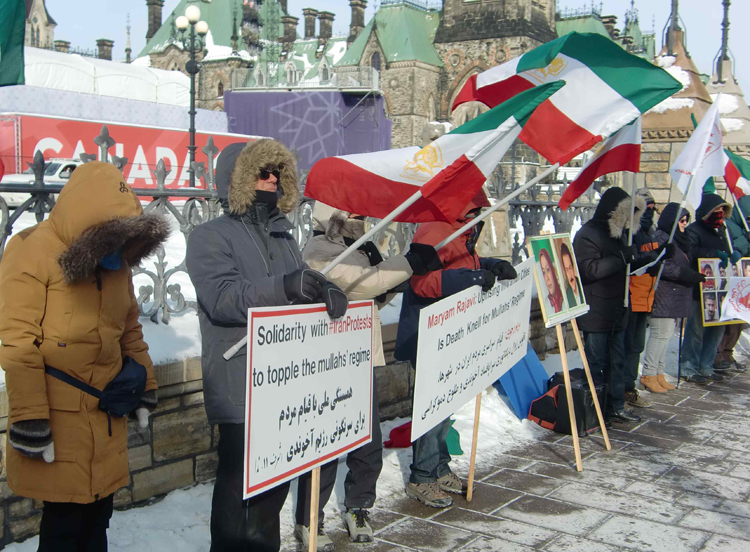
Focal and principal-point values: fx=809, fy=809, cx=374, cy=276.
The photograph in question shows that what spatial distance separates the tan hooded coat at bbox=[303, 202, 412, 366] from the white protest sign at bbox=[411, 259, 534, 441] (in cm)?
26

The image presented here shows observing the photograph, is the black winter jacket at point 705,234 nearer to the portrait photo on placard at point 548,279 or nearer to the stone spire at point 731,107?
the portrait photo on placard at point 548,279

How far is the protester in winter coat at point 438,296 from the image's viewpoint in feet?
15.0

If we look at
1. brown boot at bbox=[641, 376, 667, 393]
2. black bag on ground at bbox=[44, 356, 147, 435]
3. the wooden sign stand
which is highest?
black bag on ground at bbox=[44, 356, 147, 435]


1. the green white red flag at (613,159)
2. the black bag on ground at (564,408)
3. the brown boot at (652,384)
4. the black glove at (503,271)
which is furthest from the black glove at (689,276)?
the black glove at (503,271)

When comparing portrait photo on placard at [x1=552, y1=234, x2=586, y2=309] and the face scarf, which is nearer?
portrait photo on placard at [x1=552, y1=234, x2=586, y2=309]

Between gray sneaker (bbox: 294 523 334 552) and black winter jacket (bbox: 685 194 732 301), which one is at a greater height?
black winter jacket (bbox: 685 194 732 301)

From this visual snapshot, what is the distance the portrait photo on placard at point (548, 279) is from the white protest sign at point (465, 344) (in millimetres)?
144

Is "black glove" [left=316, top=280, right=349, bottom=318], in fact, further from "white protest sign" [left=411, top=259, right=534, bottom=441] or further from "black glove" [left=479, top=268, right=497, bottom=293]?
"black glove" [left=479, top=268, right=497, bottom=293]

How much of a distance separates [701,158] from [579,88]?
9.62 ft

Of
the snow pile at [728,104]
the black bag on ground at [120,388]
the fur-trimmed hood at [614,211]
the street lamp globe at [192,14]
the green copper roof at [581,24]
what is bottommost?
the black bag on ground at [120,388]

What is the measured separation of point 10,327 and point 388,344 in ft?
12.5

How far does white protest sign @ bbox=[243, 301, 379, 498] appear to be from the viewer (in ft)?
9.66

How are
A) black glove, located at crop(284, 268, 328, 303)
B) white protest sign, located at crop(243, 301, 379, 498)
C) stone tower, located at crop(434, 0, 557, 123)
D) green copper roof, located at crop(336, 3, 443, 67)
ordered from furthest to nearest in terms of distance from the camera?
green copper roof, located at crop(336, 3, 443, 67) < stone tower, located at crop(434, 0, 557, 123) < black glove, located at crop(284, 268, 328, 303) < white protest sign, located at crop(243, 301, 379, 498)

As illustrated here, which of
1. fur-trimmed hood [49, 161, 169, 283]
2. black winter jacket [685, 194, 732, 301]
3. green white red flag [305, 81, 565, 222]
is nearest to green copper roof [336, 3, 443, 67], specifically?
black winter jacket [685, 194, 732, 301]
